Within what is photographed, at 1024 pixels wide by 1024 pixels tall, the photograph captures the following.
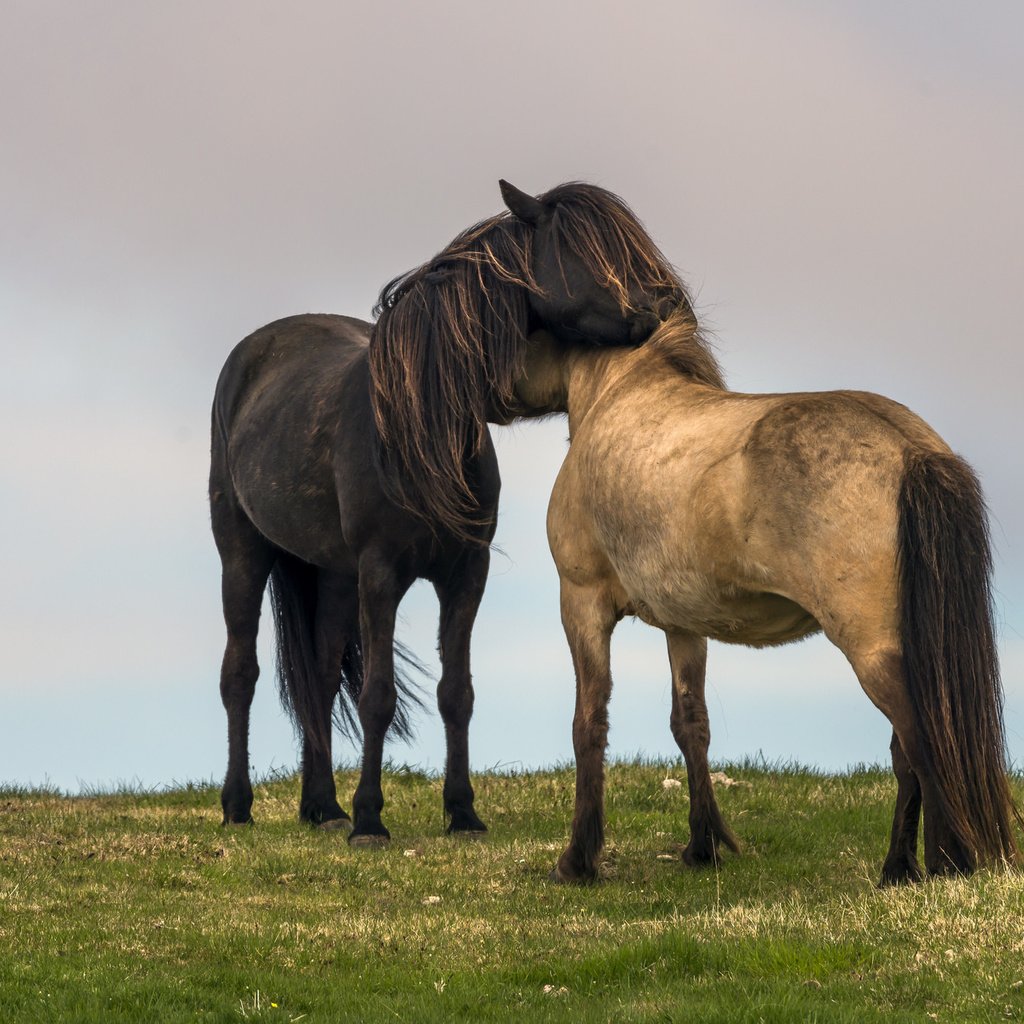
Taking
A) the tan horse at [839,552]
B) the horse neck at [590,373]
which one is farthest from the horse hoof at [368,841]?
the horse neck at [590,373]

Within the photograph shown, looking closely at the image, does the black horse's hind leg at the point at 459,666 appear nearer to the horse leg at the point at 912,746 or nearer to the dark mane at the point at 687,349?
the dark mane at the point at 687,349

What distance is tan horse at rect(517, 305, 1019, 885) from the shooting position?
18.5 ft

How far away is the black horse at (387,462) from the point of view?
319 inches

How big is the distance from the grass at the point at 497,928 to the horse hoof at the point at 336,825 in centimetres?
13

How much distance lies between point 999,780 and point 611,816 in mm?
4296

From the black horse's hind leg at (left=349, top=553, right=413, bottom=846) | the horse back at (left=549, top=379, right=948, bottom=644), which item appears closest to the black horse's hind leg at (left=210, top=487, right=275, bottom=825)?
the black horse's hind leg at (left=349, top=553, right=413, bottom=846)

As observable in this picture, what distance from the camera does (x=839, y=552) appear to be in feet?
18.7

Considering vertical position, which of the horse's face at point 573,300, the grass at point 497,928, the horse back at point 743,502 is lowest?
the grass at point 497,928

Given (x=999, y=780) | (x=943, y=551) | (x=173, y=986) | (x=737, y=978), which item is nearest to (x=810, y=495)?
(x=943, y=551)

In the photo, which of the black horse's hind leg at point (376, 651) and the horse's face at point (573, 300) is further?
the black horse's hind leg at point (376, 651)

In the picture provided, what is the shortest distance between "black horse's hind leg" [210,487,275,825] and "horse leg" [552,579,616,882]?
3.77 meters

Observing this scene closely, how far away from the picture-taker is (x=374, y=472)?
8820mm

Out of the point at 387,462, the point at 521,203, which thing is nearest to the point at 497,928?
the point at 387,462

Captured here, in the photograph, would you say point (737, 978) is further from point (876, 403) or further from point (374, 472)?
point (374, 472)
